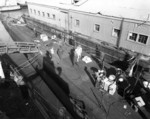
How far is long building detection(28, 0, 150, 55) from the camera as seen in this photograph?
1398cm

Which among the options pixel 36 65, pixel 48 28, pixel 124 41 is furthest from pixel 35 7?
pixel 124 41

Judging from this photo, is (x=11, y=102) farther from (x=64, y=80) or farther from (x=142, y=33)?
(x=142, y=33)

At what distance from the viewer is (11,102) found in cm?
1176

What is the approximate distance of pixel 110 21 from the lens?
15.7m

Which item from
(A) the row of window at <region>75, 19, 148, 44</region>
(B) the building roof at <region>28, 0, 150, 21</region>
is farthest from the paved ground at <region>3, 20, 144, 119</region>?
(B) the building roof at <region>28, 0, 150, 21</region>

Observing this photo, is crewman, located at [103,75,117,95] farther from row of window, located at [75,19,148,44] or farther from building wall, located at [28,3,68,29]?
building wall, located at [28,3,68,29]

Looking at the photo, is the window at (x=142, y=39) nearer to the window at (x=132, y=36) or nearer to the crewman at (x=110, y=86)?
the window at (x=132, y=36)

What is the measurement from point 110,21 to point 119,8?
7.27 ft

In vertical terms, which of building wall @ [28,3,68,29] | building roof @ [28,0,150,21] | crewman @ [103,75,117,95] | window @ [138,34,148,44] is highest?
building roof @ [28,0,150,21]

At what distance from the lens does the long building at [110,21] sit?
1398cm

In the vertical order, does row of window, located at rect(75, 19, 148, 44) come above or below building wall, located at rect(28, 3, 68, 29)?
below

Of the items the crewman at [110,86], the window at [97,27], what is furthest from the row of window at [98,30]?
the crewman at [110,86]

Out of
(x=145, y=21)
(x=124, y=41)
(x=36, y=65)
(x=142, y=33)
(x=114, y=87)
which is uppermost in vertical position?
(x=145, y=21)

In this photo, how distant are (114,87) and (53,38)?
12.8m
